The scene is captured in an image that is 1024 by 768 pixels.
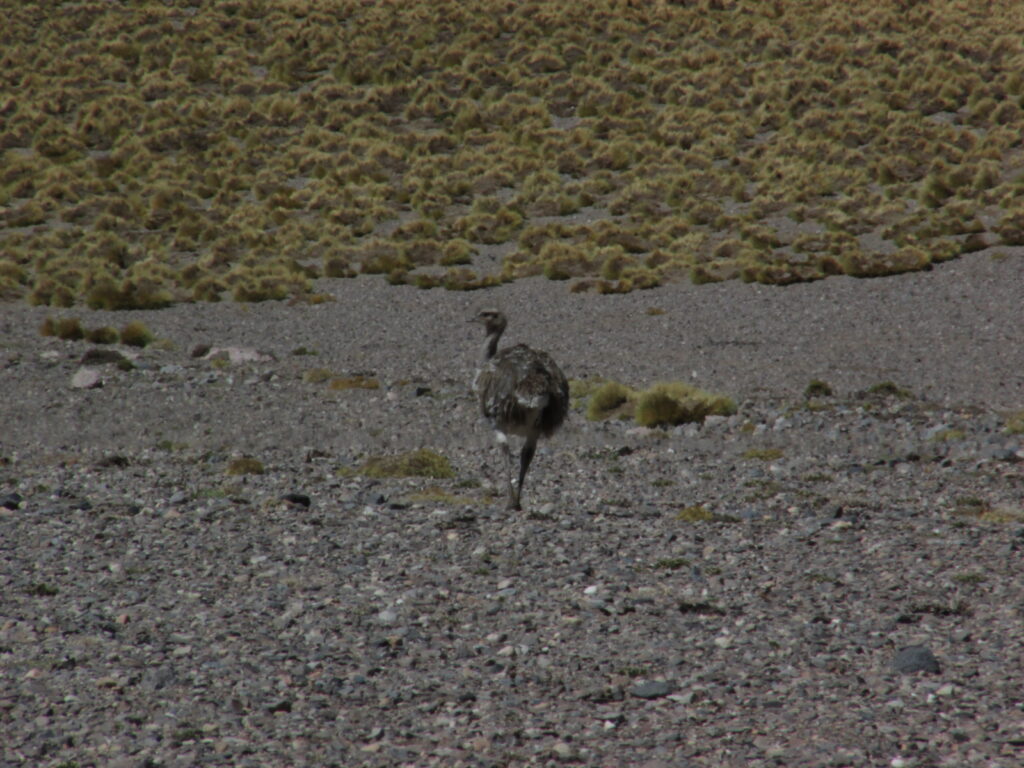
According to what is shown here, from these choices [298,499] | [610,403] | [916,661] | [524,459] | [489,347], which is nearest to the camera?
[916,661]

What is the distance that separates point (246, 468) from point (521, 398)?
3663 mm

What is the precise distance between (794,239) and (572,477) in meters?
19.7

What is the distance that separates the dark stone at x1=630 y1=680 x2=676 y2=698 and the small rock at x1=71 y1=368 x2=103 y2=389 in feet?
40.1

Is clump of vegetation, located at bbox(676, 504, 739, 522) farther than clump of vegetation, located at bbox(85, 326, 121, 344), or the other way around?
clump of vegetation, located at bbox(85, 326, 121, 344)

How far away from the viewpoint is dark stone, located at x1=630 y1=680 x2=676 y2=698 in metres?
6.25

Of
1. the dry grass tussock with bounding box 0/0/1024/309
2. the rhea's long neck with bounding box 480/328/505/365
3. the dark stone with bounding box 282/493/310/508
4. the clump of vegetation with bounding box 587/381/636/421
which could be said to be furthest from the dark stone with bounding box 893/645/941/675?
the dry grass tussock with bounding box 0/0/1024/309

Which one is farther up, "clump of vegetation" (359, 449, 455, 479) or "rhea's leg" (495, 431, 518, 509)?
"rhea's leg" (495, 431, 518, 509)

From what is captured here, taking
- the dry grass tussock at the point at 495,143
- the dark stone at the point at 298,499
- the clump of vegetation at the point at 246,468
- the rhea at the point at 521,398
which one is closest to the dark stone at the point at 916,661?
the rhea at the point at 521,398

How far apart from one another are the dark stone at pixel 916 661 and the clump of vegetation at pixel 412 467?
5951 millimetres

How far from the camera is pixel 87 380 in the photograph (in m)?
16.8

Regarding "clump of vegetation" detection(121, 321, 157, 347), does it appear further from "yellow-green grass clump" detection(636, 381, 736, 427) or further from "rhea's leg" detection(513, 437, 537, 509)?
"rhea's leg" detection(513, 437, 537, 509)

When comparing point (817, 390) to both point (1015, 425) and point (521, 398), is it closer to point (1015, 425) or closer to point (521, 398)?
point (1015, 425)

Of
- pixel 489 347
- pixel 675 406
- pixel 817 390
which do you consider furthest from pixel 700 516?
pixel 817 390

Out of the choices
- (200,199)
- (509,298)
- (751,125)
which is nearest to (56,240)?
(200,199)
